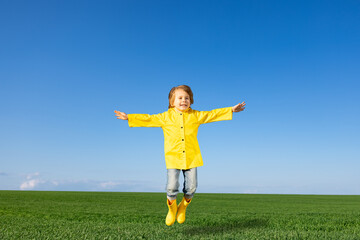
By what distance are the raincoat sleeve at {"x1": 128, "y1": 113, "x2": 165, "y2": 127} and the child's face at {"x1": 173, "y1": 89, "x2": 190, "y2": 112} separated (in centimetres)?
39

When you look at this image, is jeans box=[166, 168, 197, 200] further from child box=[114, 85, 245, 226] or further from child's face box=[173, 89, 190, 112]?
child's face box=[173, 89, 190, 112]

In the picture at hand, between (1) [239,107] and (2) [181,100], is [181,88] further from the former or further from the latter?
(1) [239,107]

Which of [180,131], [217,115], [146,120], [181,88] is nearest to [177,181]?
[180,131]

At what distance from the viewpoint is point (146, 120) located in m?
6.59

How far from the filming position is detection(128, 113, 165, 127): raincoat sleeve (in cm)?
655

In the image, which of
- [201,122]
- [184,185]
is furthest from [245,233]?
[201,122]

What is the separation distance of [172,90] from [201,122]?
2.66 feet

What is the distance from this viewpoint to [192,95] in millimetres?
6609

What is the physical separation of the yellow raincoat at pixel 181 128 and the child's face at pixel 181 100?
12 cm

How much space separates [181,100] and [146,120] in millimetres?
757

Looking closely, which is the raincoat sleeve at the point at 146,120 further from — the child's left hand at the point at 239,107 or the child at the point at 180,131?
the child's left hand at the point at 239,107

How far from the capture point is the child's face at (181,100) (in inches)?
254

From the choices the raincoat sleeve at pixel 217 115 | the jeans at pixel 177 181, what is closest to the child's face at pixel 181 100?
the raincoat sleeve at pixel 217 115

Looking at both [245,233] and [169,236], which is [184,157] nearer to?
[169,236]
